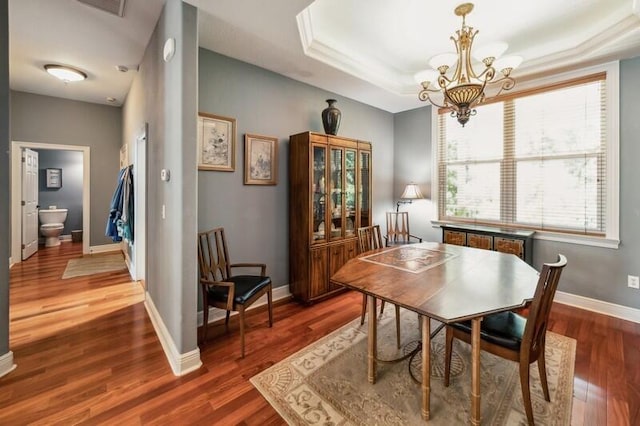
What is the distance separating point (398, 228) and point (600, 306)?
241 centimetres

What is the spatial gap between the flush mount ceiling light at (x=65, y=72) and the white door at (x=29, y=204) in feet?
7.02

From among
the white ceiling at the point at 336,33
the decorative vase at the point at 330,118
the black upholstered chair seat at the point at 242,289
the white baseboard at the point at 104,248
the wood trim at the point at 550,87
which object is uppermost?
the white ceiling at the point at 336,33

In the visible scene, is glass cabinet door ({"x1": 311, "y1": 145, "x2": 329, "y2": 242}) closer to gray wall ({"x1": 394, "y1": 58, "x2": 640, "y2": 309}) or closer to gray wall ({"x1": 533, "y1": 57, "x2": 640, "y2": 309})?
gray wall ({"x1": 394, "y1": 58, "x2": 640, "y2": 309})

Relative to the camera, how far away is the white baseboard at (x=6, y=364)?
1.96m

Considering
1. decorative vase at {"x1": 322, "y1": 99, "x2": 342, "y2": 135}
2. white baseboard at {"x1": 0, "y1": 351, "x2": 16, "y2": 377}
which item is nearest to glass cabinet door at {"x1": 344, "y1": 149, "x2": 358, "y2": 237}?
decorative vase at {"x1": 322, "y1": 99, "x2": 342, "y2": 135}

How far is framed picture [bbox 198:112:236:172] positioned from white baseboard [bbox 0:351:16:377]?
1.92 meters

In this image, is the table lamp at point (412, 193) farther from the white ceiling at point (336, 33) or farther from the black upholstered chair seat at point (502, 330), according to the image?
the black upholstered chair seat at point (502, 330)

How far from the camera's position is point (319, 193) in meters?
3.31

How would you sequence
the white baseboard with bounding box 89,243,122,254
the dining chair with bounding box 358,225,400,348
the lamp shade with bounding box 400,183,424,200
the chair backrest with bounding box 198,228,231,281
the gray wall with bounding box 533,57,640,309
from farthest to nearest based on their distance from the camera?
the white baseboard with bounding box 89,243,122,254 < the lamp shade with bounding box 400,183,424,200 < the dining chair with bounding box 358,225,400,348 < the gray wall with bounding box 533,57,640,309 < the chair backrest with bounding box 198,228,231,281

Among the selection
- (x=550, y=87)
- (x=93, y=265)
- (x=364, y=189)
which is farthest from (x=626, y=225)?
(x=93, y=265)

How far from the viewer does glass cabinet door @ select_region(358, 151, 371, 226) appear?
376 cm

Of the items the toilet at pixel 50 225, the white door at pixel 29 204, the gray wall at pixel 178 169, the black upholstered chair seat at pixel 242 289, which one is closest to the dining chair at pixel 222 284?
the black upholstered chair seat at pixel 242 289

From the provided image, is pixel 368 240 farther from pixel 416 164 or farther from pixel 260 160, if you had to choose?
pixel 416 164

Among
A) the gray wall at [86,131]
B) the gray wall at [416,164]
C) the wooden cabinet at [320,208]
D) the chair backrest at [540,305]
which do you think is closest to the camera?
the chair backrest at [540,305]
